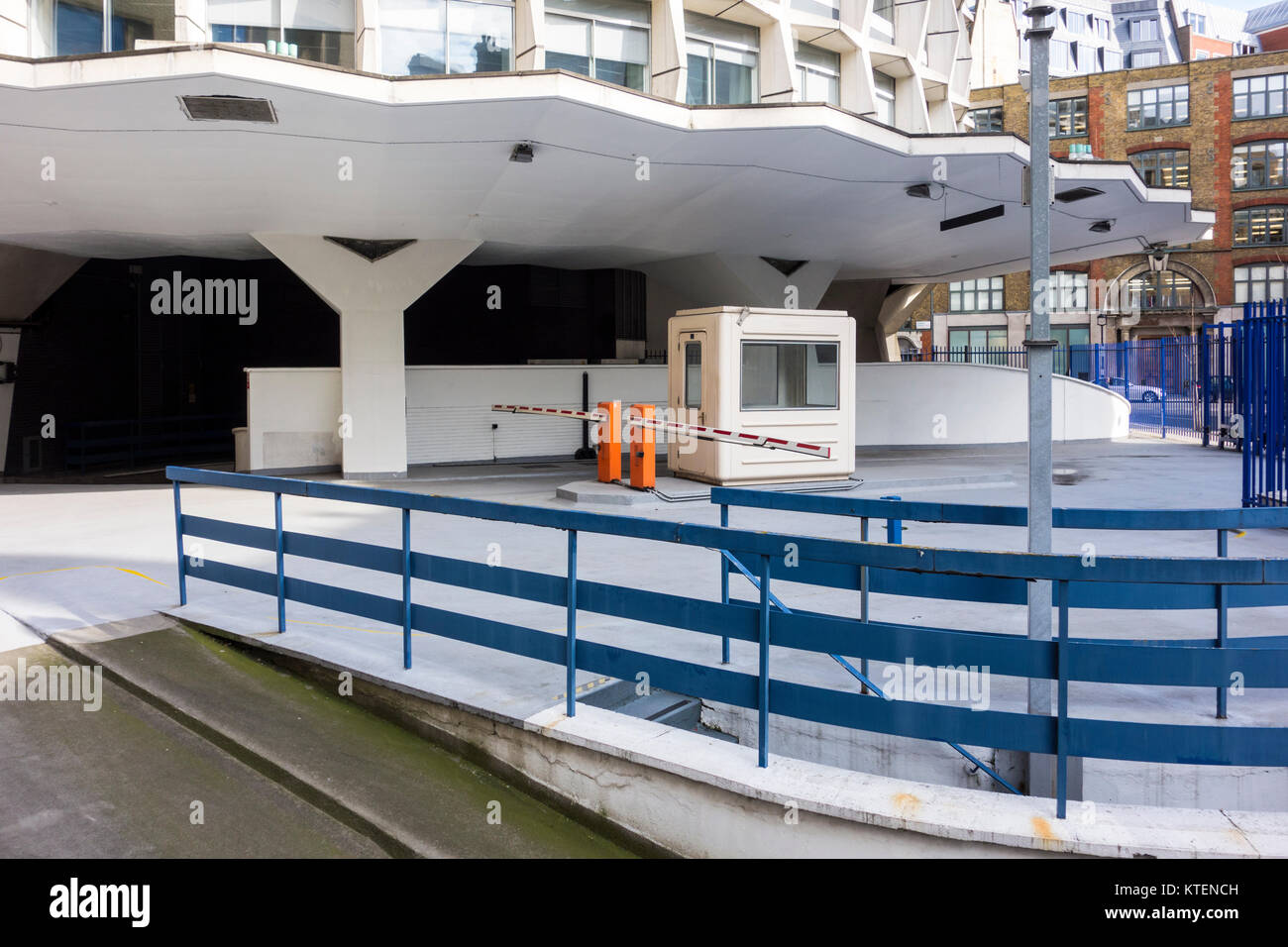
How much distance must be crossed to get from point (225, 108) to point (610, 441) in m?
7.00

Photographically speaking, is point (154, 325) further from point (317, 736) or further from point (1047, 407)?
point (1047, 407)

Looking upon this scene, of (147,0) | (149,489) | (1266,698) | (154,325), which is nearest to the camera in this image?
(1266,698)

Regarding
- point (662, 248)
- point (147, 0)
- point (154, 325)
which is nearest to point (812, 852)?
point (147, 0)

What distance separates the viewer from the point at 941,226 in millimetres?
22078

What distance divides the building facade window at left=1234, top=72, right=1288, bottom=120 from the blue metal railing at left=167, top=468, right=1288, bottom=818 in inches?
2278

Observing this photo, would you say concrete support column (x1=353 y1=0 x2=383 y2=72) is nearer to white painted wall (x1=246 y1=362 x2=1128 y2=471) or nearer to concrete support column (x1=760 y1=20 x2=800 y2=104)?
white painted wall (x1=246 y1=362 x2=1128 y2=471)

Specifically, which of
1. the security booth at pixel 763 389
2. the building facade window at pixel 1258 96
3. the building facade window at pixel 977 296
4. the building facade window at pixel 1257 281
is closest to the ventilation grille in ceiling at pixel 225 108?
the security booth at pixel 763 389

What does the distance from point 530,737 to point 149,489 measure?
14.8m

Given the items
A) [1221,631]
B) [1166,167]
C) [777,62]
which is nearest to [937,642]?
[1221,631]

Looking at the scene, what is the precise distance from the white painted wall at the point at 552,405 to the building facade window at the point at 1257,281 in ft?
99.6

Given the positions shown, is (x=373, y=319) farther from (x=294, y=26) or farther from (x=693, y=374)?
(x=693, y=374)

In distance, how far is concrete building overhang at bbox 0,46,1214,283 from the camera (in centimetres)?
1197

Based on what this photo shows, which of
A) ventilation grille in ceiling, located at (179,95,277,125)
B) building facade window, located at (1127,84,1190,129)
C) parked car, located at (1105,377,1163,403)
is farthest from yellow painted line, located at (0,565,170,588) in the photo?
building facade window, located at (1127,84,1190,129)

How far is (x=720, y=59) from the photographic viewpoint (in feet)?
60.3
